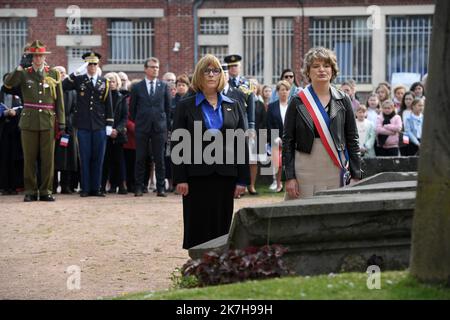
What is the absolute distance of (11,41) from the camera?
4009cm

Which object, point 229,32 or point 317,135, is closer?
point 317,135

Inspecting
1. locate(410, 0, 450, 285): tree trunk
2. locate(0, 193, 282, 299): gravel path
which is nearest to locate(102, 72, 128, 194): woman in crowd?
locate(0, 193, 282, 299): gravel path

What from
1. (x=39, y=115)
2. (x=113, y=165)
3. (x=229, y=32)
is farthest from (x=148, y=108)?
(x=229, y=32)

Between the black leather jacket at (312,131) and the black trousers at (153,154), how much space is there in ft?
32.2

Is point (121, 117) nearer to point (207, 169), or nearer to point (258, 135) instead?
point (258, 135)

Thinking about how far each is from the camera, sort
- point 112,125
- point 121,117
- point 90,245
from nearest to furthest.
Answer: point 90,245, point 112,125, point 121,117

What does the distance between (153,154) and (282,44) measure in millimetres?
20087

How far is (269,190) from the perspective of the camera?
21.9 m

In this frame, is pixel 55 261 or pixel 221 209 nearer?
pixel 221 209

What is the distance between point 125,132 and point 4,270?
9582mm

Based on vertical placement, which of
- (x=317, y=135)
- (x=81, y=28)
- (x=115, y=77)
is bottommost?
(x=317, y=135)

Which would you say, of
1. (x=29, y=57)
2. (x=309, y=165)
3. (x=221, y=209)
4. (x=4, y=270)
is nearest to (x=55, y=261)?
(x=4, y=270)

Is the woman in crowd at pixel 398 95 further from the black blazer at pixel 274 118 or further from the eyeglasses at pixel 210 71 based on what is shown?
the eyeglasses at pixel 210 71
